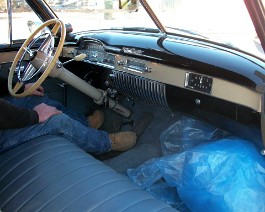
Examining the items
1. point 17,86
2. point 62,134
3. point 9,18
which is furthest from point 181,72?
point 9,18

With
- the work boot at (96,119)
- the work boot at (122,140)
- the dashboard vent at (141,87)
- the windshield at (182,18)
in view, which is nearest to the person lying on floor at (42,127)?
the work boot at (122,140)

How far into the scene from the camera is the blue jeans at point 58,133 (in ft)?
6.12

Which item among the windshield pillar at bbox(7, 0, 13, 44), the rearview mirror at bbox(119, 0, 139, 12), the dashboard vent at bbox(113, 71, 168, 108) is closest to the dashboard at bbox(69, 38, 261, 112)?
the dashboard vent at bbox(113, 71, 168, 108)

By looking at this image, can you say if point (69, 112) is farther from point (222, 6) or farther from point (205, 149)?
point (222, 6)

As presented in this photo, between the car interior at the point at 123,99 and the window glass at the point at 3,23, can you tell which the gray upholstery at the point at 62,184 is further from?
the window glass at the point at 3,23

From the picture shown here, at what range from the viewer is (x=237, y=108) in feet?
5.18

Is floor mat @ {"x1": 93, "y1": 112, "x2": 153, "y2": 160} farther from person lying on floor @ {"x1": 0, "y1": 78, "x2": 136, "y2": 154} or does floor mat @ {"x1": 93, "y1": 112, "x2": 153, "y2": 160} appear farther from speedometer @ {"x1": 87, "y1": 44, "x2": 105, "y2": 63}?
speedometer @ {"x1": 87, "y1": 44, "x2": 105, "y2": 63}

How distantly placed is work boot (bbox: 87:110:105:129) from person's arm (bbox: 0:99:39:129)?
0.83 metres

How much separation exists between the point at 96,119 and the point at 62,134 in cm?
72

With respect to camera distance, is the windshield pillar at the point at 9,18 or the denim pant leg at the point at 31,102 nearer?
the denim pant leg at the point at 31,102

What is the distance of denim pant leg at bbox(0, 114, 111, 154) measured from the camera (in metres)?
1.86

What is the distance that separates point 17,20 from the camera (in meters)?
2.58

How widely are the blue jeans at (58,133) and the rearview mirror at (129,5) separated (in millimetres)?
726

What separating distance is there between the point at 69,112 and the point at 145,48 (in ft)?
2.95
